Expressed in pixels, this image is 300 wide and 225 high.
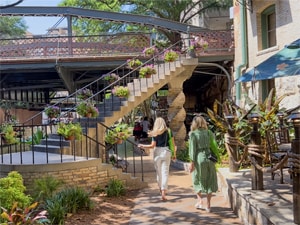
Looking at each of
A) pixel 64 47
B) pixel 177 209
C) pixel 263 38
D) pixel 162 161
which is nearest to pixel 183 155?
pixel 263 38

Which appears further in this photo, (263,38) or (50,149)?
(263,38)

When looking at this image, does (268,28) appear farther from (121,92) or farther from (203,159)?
(203,159)

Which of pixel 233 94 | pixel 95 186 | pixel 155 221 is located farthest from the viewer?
pixel 233 94

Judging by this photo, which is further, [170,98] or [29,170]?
[170,98]

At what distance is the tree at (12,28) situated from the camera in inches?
1259

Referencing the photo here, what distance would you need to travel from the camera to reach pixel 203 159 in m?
5.97

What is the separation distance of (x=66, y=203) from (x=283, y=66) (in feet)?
14.0

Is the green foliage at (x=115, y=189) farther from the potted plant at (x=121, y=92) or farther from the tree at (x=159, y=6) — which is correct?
the tree at (x=159, y=6)

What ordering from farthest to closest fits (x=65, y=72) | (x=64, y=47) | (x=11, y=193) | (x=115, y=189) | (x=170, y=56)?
(x=65, y=72) → (x=64, y=47) → (x=170, y=56) → (x=115, y=189) → (x=11, y=193)

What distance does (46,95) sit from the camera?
83.3 feet

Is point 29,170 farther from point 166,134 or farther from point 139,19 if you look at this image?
point 139,19

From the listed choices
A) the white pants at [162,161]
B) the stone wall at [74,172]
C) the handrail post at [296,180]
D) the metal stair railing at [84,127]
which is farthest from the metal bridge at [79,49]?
the handrail post at [296,180]

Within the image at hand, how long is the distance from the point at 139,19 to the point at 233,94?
5.85 metres

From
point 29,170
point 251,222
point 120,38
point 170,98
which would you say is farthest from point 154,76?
point 251,222
